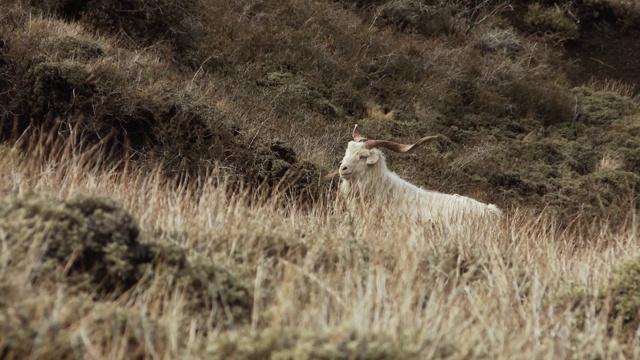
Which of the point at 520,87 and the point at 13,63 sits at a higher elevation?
the point at 520,87

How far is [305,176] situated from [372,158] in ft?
5.05

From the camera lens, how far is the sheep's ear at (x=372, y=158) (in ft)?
33.0

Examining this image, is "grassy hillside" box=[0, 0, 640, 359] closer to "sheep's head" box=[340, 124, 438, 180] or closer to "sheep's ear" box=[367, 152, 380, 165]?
"sheep's head" box=[340, 124, 438, 180]

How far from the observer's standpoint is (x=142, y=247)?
4199 millimetres

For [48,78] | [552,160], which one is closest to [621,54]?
[552,160]

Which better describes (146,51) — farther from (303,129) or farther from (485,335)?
(485,335)

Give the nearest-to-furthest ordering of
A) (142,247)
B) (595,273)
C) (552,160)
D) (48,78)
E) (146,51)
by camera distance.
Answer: (142,247)
(595,273)
(48,78)
(146,51)
(552,160)

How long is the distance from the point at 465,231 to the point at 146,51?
9.13m

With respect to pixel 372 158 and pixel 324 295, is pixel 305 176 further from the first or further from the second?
pixel 324 295

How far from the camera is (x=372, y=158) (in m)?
10.1

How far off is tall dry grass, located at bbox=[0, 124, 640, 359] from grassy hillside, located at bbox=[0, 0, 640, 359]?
2 centimetres

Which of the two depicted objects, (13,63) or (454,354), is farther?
(13,63)

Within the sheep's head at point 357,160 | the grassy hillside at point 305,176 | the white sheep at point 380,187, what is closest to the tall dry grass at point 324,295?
the grassy hillside at point 305,176

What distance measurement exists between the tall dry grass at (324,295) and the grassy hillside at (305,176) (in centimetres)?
2
